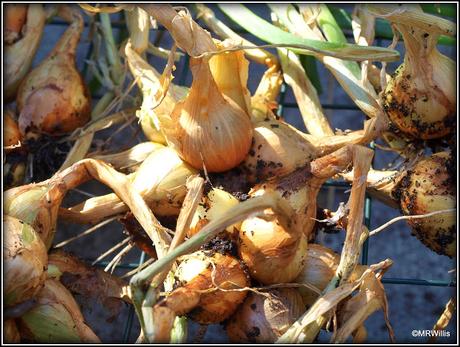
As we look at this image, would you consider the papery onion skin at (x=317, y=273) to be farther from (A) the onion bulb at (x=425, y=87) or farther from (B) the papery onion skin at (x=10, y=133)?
(B) the papery onion skin at (x=10, y=133)

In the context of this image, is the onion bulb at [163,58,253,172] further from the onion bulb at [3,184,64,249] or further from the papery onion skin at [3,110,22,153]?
the papery onion skin at [3,110,22,153]

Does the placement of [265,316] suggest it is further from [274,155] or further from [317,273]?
[274,155]

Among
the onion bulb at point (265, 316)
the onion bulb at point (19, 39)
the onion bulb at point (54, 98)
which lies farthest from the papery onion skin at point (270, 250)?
the onion bulb at point (19, 39)

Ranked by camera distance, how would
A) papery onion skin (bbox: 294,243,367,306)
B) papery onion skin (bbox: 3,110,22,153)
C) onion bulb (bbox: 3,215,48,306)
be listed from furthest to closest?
papery onion skin (bbox: 3,110,22,153)
papery onion skin (bbox: 294,243,367,306)
onion bulb (bbox: 3,215,48,306)

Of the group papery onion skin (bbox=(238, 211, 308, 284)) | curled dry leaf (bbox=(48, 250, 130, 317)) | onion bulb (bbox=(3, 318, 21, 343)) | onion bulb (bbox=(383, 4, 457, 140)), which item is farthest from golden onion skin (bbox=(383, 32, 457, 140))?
onion bulb (bbox=(3, 318, 21, 343))

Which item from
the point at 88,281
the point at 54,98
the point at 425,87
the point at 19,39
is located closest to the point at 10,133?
the point at 54,98

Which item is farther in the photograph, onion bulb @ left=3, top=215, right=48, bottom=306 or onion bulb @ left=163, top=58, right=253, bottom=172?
onion bulb @ left=163, top=58, right=253, bottom=172
